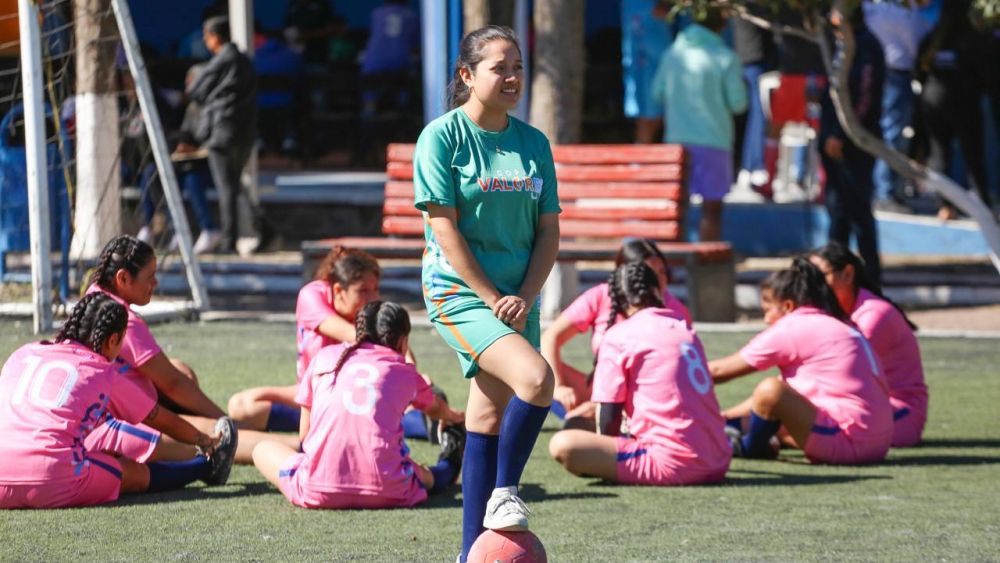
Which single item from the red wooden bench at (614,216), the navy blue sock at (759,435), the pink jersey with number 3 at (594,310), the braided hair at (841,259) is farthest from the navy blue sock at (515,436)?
the red wooden bench at (614,216)

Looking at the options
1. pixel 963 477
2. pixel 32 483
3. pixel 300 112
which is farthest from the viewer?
pixel 300 112

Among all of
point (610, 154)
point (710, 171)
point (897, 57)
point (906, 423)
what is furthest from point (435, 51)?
point (906, 423)

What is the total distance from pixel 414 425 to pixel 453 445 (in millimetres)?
1236

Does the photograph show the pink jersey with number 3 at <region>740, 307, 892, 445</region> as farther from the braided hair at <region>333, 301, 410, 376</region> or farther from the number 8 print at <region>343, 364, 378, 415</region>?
the number 8 print at <region>343, 364, 378, 415</region>

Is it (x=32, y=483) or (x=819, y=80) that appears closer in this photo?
(x=32, y=483)

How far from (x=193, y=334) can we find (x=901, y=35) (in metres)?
6.72

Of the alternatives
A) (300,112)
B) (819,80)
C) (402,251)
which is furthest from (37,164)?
(300,112)

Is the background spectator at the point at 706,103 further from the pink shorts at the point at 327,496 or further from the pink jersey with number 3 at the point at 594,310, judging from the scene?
the pink shorts at the point at 327,496

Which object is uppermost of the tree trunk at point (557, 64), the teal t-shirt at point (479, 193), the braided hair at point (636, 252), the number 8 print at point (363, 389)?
the tree trunk at point (557, 64)

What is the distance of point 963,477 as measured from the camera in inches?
274

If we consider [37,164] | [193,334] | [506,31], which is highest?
[506,31]

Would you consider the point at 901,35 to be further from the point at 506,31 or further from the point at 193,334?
the point at 506,31

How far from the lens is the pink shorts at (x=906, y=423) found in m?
7.76

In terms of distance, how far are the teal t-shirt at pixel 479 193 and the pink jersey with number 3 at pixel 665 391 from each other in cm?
180
